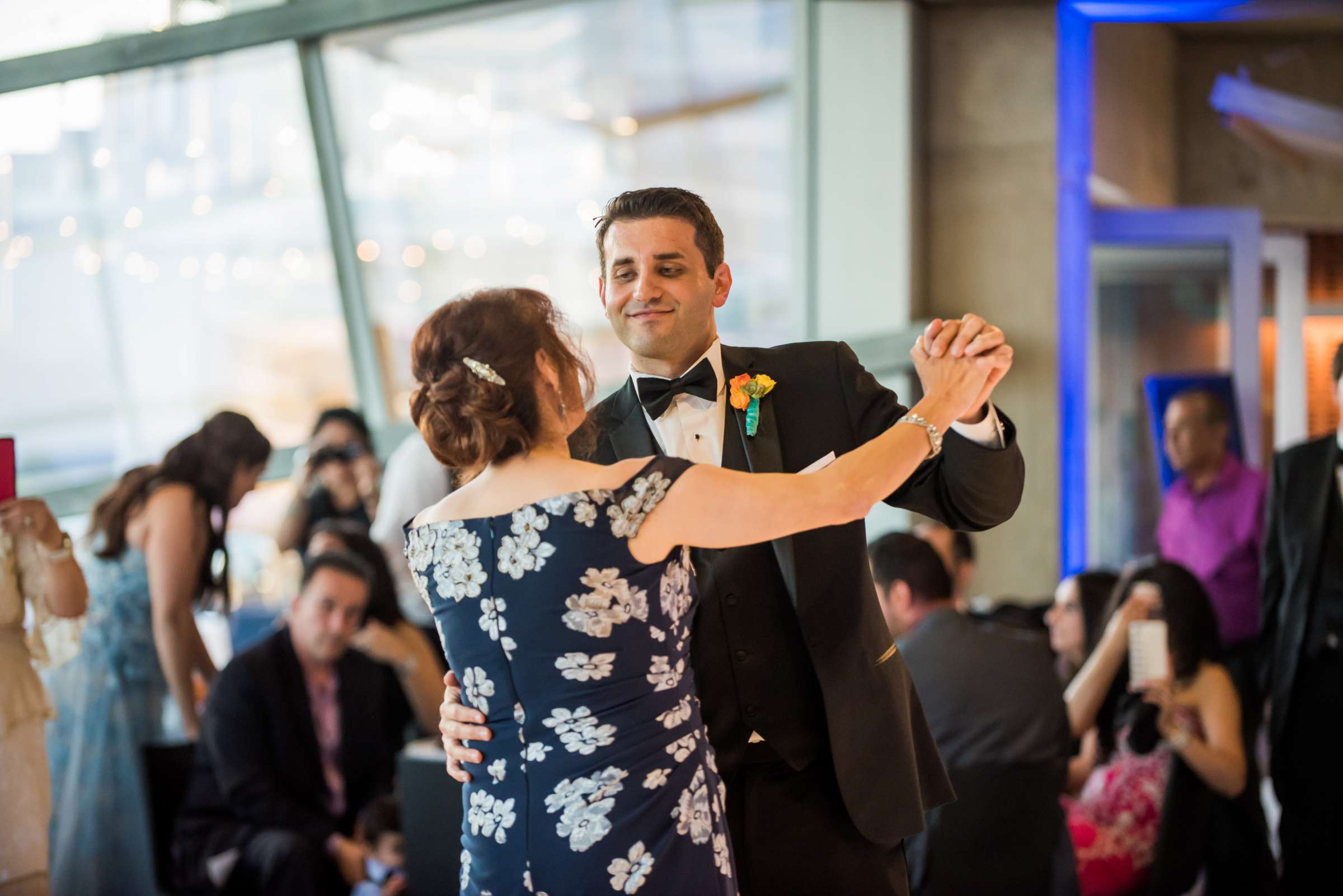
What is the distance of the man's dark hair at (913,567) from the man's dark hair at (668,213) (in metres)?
1.26

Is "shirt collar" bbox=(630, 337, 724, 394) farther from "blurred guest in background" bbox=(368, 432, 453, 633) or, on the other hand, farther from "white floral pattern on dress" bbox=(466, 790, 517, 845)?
"blurred guest in background" bbox=(368, 432, 453, 633)

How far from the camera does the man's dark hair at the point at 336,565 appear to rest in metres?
3.81

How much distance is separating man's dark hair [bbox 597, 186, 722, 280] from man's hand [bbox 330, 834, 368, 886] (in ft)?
7.37

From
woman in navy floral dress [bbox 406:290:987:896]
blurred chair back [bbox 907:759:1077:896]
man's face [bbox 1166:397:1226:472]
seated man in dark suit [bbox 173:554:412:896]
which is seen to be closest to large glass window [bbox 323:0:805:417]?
man's face [bbox 1166:397:1226:472]

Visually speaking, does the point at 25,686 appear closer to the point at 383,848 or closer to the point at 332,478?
the point at 383,848

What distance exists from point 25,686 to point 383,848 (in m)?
1.23

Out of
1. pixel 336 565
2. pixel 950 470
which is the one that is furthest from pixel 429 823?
pixel 950 470

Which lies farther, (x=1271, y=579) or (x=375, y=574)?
(x=375, y=574)

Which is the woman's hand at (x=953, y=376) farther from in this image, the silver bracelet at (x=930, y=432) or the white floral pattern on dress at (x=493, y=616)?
the white floral pattern on dress at (x=493, y=616)

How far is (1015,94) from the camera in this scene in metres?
5.14

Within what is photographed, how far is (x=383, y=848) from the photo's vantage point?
11.8ft

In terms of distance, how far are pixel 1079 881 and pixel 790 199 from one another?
3.13 metres

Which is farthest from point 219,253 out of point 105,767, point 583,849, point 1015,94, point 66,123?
point 583,849

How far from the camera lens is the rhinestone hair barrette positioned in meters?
1.70
